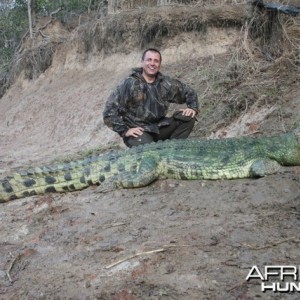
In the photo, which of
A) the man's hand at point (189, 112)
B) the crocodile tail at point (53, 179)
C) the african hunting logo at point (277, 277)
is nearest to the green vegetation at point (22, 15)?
the man's hand at point (189, 112)

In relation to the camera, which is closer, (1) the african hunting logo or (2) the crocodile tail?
(1) the african hunting logo

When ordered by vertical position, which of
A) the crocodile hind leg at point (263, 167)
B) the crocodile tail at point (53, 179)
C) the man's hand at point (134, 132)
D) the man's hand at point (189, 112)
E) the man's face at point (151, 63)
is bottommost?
the crocodile tail at point (53, 179)

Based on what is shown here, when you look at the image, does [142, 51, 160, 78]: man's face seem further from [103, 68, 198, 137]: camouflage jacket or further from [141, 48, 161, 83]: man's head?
[103, 68, 198, 137]: camouflage jacket

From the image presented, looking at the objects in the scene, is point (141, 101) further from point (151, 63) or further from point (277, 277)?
point (277, 277)

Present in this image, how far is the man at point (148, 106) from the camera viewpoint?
6.23 metres

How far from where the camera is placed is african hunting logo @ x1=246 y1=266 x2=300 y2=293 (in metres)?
2.73

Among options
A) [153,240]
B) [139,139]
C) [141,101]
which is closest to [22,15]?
[141,101]

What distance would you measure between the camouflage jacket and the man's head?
100 mm

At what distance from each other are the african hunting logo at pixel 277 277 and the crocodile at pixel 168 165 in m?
2.12

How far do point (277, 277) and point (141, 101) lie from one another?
3976 millimetres

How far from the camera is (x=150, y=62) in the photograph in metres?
6.21

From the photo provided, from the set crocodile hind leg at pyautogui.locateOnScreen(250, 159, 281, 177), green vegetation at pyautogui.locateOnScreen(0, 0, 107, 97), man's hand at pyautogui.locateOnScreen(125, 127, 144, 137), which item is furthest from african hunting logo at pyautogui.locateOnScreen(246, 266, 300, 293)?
green vegetation at pyautogui.locateOnScreen(0, 0, 107, 97)

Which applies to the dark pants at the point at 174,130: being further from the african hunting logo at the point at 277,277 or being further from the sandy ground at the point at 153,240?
the african hunting logo at the point at 277,277

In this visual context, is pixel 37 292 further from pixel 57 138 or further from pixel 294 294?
pixel 57 138
